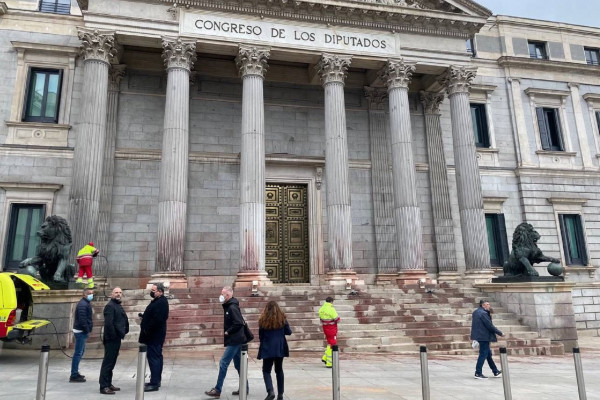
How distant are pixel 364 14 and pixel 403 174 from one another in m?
7.44

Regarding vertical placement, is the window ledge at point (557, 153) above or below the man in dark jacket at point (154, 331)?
above

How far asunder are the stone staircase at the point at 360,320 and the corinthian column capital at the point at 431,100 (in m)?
11.0

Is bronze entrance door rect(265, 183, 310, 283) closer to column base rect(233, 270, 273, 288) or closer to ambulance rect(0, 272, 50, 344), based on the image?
column base rect(233, 270, 273, 288)

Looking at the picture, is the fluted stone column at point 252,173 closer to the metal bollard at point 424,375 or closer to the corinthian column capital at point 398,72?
the corinthian column capital at point 398,72

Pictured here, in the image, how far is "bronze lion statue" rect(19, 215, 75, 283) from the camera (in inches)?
536

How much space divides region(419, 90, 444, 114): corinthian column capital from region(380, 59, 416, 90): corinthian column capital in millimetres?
3870

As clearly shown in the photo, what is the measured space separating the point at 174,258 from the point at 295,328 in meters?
5.48

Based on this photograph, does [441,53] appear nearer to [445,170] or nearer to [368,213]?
[445,170]

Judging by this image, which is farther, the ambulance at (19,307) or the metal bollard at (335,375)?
the ambulance at (19,307)

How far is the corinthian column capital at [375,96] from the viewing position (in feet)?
79.7

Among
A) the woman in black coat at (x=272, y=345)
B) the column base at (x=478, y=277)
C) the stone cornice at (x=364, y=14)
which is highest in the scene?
the stone cornice at (x=364, y=14)

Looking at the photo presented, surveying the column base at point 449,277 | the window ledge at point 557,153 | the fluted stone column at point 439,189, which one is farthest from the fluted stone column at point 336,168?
the window ledge at point 557,153

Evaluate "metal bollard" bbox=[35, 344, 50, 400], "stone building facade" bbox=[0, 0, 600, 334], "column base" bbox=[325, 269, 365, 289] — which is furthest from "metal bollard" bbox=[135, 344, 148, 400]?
"column base" bbox=[325, 269, 365, 289]

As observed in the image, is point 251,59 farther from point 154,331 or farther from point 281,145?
point 154,331
